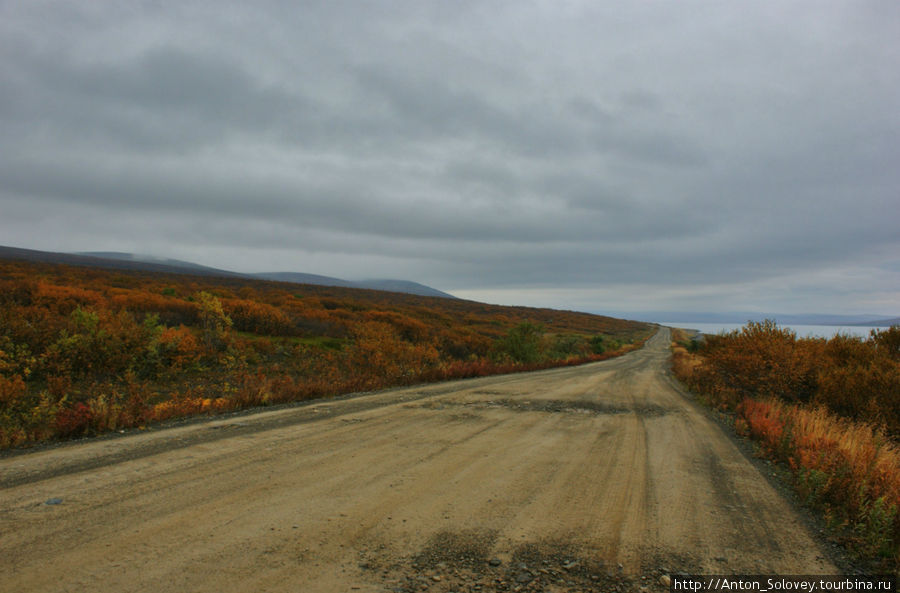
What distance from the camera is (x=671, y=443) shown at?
8.20 metres

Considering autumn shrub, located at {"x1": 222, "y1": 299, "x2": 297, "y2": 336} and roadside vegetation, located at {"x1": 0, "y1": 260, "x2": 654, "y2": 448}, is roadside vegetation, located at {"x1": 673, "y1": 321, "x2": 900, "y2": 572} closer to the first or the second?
roadside vegetation, located at {"x1": 0, "y1": 260, "x2": 654, "y2": 448}

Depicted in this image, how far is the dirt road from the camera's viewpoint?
355 cm

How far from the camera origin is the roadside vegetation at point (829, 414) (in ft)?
15.9

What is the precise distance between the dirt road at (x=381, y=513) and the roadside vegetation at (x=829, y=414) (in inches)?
22.3

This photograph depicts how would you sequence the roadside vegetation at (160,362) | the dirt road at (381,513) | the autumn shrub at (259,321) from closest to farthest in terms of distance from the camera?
1. the dirt road at (381,513)
2. the roadside vegetation at (160,362)
3. the autumn shrub at (259,321)

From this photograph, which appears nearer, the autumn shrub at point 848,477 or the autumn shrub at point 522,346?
the autumn shrub at point 848,477

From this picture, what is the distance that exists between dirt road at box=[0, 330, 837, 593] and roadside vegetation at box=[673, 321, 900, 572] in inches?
22.3

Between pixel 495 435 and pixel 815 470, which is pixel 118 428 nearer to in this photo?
pixel 495 435

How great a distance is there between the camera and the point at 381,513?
4648 mm

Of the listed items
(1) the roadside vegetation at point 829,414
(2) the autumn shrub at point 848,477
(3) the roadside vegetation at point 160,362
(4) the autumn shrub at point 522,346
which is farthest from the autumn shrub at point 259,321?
(2) the autumn shrub at point 848,477

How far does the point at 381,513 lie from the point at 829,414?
438 inches

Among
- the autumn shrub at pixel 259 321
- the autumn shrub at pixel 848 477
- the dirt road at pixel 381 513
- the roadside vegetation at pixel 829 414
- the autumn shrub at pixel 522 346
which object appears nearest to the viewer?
the dirt road at pixel 381 513

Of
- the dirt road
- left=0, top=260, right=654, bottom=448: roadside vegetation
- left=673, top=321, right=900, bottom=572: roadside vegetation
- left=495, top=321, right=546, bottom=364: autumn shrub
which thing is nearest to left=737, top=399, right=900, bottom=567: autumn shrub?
left=673, top=321, right=900, bottom=572: roadside vegetation

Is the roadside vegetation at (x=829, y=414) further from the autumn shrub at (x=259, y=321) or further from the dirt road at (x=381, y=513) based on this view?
the autumn shrub at (x=259, y=321)
